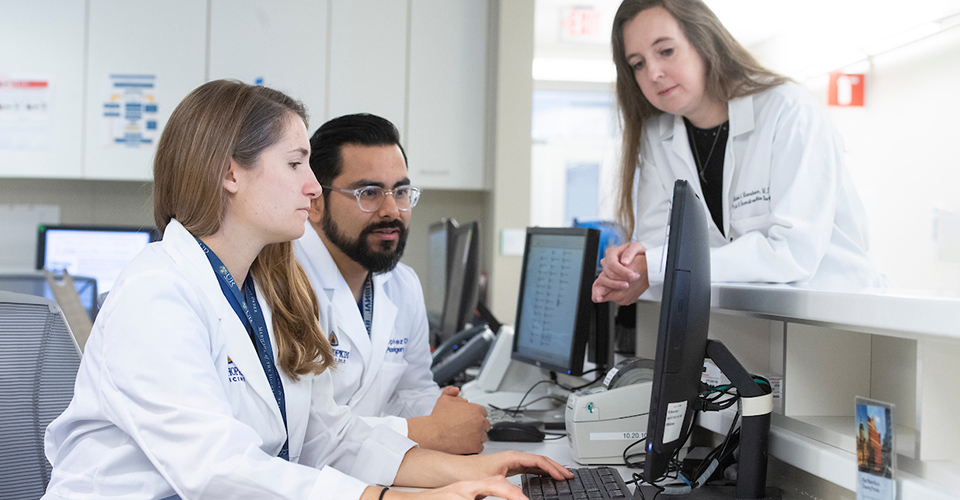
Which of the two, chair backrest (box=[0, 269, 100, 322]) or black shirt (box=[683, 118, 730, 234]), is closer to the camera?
black shirt (box=[683, 118, 730, 234])

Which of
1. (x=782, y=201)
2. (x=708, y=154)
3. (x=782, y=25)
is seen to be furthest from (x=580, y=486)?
(x=782, y=25)

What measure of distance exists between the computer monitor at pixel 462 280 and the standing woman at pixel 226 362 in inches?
35.2

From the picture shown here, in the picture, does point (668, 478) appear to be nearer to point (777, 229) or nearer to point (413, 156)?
point (777, 229)

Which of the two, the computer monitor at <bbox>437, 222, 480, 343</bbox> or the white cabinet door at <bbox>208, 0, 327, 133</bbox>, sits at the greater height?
the white cabinet door at <bbox>208, 0, 327, 133</bbox>

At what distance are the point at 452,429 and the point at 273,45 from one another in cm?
266

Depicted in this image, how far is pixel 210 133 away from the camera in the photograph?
101 cm

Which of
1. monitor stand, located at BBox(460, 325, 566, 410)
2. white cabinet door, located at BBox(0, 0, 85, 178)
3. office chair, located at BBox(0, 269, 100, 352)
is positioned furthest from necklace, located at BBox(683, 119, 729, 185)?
white cabinet door, located at BBox(0, 0, 85, 178)

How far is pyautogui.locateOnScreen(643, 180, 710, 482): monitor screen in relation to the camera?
35.3 inches

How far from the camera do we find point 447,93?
354cm

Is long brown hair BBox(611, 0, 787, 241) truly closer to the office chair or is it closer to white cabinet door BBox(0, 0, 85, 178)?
the office chair

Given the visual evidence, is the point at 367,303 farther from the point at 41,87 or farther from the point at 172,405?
the point at 41,87

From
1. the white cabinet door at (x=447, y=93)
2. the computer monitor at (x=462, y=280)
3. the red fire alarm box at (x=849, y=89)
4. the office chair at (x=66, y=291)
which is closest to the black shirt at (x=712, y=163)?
the computer monitor at (x=462, y=280)

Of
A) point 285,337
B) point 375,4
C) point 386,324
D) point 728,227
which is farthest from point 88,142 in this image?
point 728,227

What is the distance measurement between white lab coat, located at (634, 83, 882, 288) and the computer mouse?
408 millimetres
